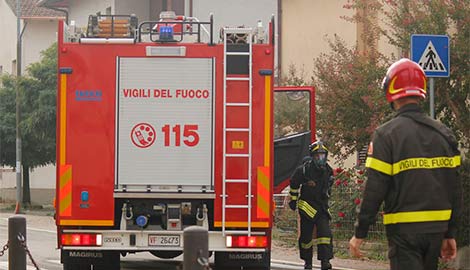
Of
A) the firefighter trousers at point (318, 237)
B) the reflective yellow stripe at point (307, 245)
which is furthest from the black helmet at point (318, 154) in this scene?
the reflective yellow stripe at point (307, 245)

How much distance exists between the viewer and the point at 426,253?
22.6 ft

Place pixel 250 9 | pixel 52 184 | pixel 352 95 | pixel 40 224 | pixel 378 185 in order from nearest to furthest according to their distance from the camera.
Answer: pixel 378 185, pixel 352 95, pixel 40 224, pixel 250 9, pixel 52 184

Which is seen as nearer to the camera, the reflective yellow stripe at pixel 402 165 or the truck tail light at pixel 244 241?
the reflective yellow stripe at pixel 402 165

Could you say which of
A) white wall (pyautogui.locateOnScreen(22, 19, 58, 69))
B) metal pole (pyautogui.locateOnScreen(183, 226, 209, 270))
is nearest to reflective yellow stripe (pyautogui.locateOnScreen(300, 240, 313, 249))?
metal pole (pyautogui.locateOnScreen(183, 226, 209, 270))

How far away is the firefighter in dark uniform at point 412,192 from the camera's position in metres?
6.79

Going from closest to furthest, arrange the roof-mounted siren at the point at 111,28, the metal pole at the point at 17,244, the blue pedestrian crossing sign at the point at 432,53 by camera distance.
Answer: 1. the metal pole at the point at 17,244
2. the roof-mounted siren at the point at 111,28
3. the blue pedestrian crossing sign at the point at 432,53

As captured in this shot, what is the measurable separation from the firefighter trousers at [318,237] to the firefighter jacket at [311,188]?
0.10 metres

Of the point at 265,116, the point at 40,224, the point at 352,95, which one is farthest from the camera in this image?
the point at 40,224

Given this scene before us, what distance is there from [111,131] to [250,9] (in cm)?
2306

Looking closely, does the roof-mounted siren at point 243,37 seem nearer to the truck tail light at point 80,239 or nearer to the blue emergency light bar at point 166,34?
the blue emergency light bar at point 166,34

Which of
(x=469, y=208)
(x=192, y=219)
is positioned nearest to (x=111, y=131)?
→ (x=192, y=219)

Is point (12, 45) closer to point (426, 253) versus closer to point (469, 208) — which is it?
point (469, 208)

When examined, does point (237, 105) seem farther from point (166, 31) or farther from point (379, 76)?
point (379, 76)

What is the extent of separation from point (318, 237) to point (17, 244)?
15.7 feet
